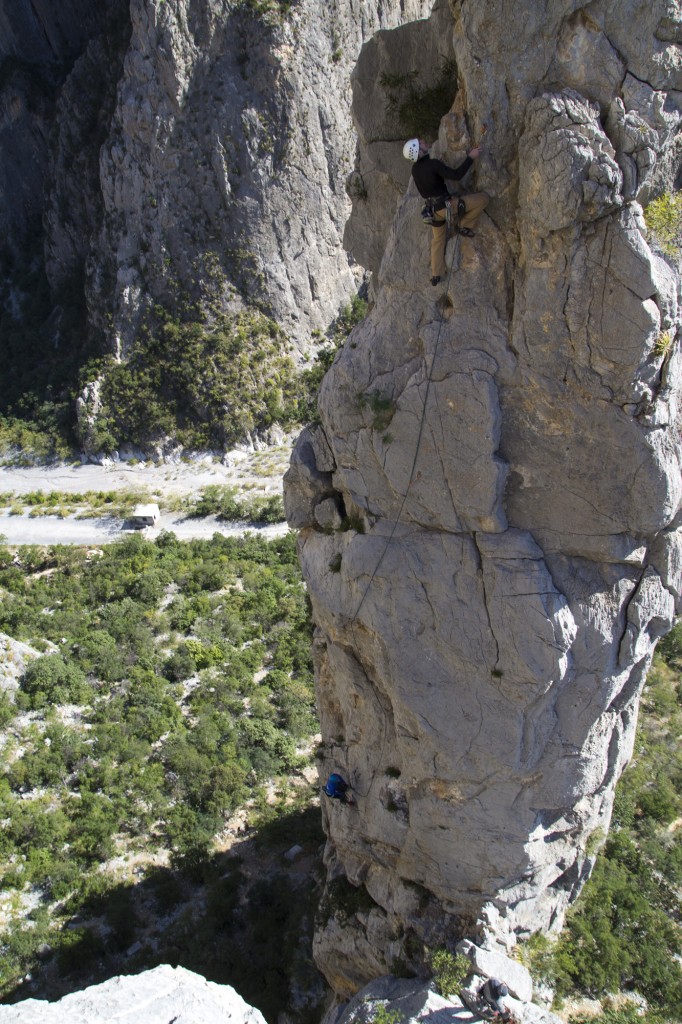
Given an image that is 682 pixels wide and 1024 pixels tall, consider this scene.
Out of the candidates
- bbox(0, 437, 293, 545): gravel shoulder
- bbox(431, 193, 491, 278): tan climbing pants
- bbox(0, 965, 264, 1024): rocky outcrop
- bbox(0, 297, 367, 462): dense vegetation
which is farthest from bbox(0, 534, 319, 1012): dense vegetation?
bbox(0, 297, 367, 462): dense vegetation

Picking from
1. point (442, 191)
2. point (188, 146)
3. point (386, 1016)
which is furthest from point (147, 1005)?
point (188, 146)

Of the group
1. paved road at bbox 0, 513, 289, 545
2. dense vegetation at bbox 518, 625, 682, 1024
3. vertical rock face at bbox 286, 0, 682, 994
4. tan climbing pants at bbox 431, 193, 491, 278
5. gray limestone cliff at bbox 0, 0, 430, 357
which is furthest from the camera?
gray limestone cliff at bbox 0, 0, 430, 357

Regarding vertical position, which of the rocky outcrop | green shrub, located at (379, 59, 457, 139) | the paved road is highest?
green shrub, located at (379, 59, 457, 139)

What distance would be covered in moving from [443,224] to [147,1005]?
13509 millimetres

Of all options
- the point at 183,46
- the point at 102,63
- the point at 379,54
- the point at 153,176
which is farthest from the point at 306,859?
the point at 102,63

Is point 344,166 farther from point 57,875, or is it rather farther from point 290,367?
point 57,875

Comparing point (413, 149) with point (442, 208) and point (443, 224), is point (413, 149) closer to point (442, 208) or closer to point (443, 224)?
point (442, 208)

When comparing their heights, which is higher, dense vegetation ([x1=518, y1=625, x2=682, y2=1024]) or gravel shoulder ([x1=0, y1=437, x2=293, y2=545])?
gravel shoulder ([x1=0, y1=437, x2=293, y2=545])

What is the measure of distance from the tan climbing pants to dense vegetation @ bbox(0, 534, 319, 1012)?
14866 mm

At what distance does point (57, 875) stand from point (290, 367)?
125ft

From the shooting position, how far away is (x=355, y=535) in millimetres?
12258

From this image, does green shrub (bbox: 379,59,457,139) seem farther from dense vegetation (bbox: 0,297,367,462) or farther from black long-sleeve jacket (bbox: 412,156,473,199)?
dense vegetation (bbox: 0,297,367,462)

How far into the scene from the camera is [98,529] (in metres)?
42.2

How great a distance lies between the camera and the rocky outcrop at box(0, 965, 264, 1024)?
36.6ft
